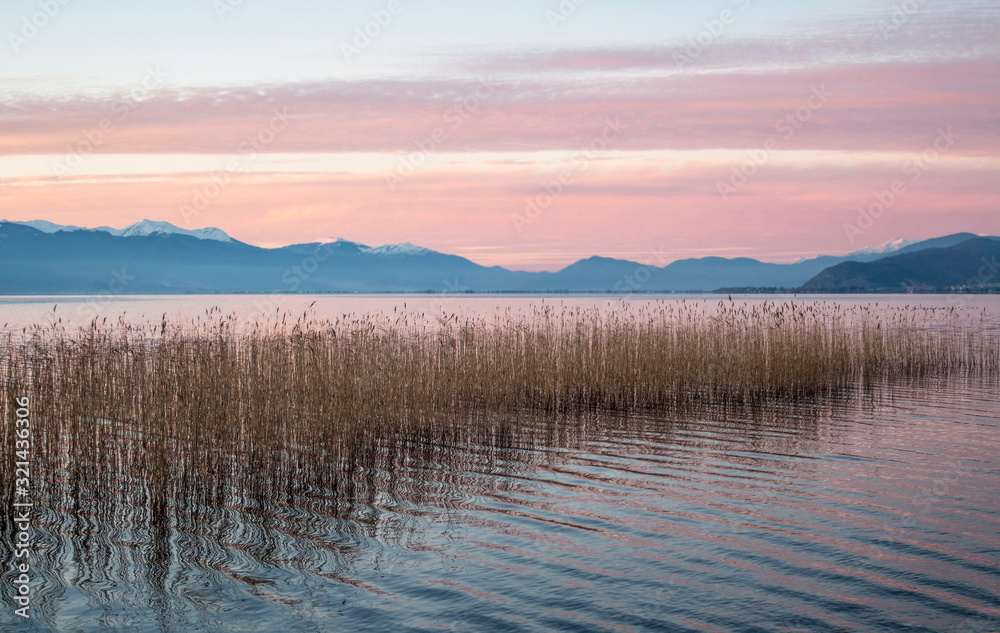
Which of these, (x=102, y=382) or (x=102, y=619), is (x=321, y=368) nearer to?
(x=102, y=382)

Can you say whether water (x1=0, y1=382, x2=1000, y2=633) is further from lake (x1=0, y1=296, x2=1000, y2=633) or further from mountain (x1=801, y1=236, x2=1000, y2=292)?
mountain (x1=801, y1=236, x2=1000, y2=292)

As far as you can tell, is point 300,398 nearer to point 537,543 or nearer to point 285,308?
point 537,543

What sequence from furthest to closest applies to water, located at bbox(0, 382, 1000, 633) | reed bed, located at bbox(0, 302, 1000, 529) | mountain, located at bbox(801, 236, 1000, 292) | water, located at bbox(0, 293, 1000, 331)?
mountain, located at bbox(801, 236, 1000, 292) → water, located at bbox(0, 293, 1000, 331) → reed bed, located at bbox(0, 302, 1000, 529) → water, located at bbox(0, 382, 1000, 633)

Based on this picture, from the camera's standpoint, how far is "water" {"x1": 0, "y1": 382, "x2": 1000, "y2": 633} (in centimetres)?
495

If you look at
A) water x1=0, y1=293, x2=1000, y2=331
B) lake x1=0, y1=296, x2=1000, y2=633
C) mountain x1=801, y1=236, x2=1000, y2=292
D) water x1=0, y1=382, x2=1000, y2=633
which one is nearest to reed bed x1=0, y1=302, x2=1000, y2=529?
lake x1=0, y1=296, x2=1000, y2=633

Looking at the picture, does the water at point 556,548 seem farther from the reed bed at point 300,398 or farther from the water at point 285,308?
the water at point 285,308

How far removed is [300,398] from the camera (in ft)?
28.7

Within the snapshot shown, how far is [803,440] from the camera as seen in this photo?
1052 cm

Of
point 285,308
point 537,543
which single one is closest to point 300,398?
point 537,543

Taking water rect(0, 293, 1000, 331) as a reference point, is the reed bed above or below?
below

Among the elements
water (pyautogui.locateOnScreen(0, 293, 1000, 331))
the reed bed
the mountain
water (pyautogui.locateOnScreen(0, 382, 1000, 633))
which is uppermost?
the mountain

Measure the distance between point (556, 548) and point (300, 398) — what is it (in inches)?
153

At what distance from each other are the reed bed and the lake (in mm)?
98

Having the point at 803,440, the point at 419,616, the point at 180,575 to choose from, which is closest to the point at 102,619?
the point at 180,575
